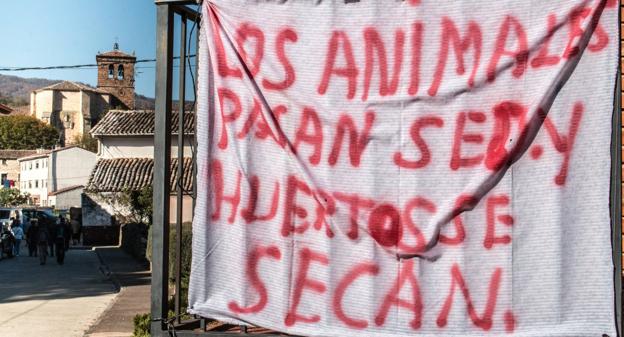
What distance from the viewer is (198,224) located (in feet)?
12.9

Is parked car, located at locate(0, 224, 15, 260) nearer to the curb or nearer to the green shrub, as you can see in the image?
the curb

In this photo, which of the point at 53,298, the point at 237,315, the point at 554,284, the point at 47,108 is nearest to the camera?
the point at 554,284

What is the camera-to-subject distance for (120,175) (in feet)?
133

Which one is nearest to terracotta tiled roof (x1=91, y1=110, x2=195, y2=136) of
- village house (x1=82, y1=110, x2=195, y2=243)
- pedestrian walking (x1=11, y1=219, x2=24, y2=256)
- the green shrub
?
village house (x1=82, y1=110, x2=195, y2=243)

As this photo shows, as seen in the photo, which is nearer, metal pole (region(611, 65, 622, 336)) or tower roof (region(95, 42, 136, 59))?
metal pole (region(611, 65, 622, 336))

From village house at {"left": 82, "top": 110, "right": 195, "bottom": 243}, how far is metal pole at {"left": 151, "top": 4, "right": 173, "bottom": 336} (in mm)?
33816

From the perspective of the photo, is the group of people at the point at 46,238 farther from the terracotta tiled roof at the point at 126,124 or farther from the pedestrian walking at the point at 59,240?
the terracotta tiled roof at the point at 126,124

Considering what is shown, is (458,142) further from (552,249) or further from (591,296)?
(591,296)

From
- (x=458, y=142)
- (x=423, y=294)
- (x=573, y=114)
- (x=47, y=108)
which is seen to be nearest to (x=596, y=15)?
(x=573, y=114)

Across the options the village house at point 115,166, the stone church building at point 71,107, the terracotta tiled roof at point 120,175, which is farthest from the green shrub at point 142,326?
the stone church building at point 71,107

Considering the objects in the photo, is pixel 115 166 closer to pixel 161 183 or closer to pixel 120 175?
pixel 120 175

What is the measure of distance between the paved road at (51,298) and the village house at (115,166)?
11.3 meters

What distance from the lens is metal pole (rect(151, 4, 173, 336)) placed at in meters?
3.95

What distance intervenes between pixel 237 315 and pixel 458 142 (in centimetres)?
133
